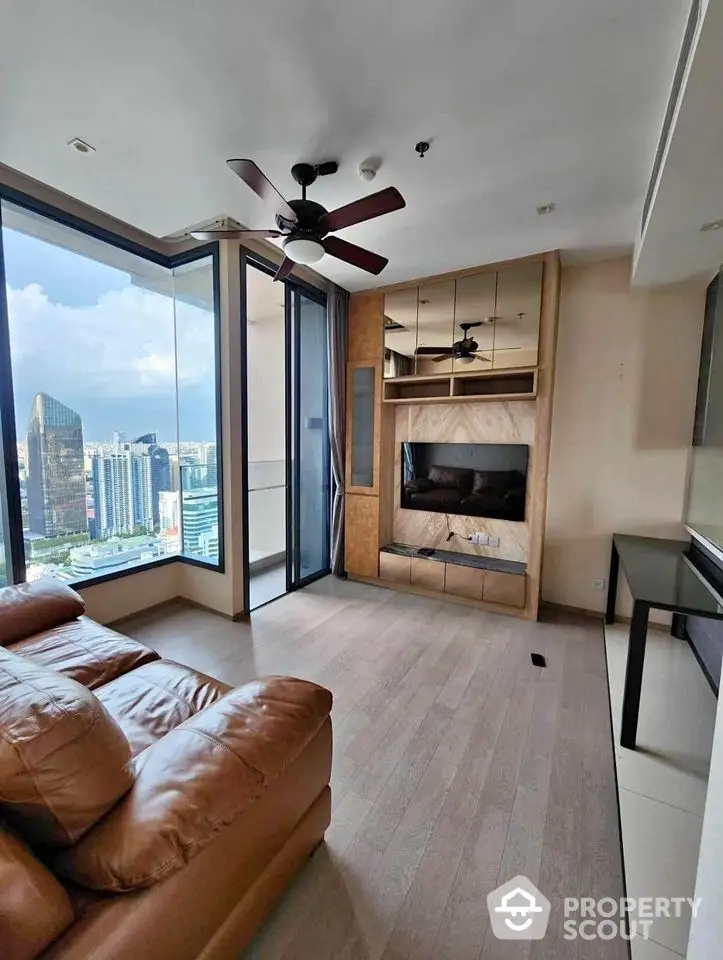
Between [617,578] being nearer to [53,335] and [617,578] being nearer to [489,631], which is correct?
[489,631]

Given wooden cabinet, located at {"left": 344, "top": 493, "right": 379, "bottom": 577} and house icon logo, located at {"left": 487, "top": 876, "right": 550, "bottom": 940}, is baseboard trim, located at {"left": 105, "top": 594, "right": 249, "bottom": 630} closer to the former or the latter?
wooden cabinet, located at {"left": 344, "top": 493, "right": 379, "bottom": 577}

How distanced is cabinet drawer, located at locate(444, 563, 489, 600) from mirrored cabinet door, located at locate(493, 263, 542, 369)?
5.70ft

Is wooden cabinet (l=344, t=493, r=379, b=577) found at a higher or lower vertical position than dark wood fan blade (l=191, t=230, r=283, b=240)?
lower

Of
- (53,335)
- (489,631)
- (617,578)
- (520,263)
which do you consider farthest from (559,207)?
(53,335)

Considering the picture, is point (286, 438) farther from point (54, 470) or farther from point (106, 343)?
point (54, 470)

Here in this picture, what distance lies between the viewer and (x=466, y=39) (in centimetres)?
146

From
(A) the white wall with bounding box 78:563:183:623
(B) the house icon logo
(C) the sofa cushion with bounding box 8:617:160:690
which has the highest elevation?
(C) the sofa cushion with bounding box 8:617:160:690

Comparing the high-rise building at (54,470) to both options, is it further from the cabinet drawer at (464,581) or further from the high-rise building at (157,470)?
the cabinet drawer at (464,581)

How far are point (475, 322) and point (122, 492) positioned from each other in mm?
3215

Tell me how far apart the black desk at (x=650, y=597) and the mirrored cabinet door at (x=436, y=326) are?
2.06m

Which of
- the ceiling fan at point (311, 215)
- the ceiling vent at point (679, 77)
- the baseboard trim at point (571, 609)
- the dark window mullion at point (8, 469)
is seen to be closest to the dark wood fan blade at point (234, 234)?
the ceiling fan at point (311, 215)

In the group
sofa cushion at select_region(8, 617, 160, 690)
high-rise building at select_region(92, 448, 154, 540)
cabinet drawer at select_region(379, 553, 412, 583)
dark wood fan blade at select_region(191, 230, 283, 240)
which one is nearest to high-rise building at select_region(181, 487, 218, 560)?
high-rise building at select_region(92, 448, 154, 540)

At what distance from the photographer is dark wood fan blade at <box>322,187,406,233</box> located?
5.86 ft

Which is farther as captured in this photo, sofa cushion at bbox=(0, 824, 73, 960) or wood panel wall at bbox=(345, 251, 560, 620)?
wood panel wall at bbox=(345, 251, 560, 620)
